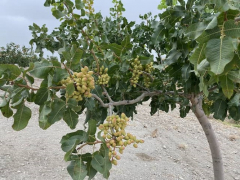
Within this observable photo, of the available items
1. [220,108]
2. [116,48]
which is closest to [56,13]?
[116,48]

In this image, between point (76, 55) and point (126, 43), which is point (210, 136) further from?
point (76, 55)

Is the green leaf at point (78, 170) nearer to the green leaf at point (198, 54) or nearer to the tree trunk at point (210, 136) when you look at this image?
the green leaf at point (198, 54)

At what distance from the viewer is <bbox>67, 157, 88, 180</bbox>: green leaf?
2.24ft

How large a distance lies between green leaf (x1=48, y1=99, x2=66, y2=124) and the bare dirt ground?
229 cm

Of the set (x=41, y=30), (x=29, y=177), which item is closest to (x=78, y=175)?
(x=41, y=30)

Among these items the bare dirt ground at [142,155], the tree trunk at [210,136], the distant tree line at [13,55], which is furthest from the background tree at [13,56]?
the tree trunk at [210,136]

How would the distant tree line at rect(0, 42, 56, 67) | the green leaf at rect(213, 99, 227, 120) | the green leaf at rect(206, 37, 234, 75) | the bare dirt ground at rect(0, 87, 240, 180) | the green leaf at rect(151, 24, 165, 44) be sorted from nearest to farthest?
the green leaf at rect(206, 37, 234, 75), the green leaf at rect(151, 24, 165, 44), the green leaf at rect(213, 99, 227, 120), the bare dirt ground at rect(0, 87, 240, 180), the distant tree line at rect(0, 42, 56, 67)

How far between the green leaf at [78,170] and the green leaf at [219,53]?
45 centimetres

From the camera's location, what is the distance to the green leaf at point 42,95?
2.32 feet

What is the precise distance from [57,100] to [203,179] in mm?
3046

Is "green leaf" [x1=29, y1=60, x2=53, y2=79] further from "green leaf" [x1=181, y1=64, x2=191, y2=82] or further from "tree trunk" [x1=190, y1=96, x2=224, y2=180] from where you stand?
"tree trunk" [x1=190, y1=96, x2=224, y2=180]

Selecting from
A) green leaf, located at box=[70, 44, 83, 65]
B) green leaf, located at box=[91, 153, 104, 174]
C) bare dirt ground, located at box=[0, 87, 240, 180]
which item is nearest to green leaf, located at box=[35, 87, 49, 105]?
green leaf, located at box=[70, 44, 83, 65]

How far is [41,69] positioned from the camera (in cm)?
67

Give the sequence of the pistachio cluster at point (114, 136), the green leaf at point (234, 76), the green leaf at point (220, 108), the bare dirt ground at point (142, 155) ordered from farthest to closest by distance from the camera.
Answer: the bare dirt ground at point (142, 155) → the green leaf at point (220, 108) → the pistachio cluster at point (114, 136) → the green leaf at point (234, 76)
